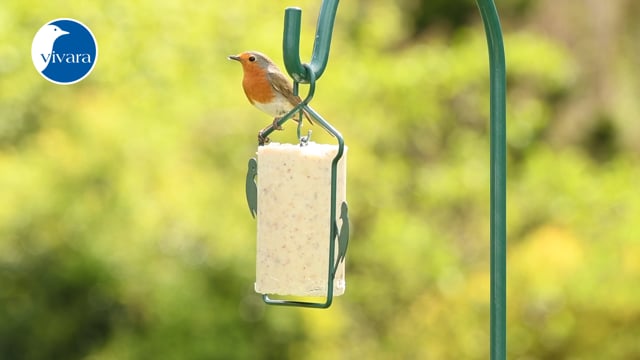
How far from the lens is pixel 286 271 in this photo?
7.81 feet

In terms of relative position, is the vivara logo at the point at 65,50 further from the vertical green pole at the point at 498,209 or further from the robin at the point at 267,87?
the vertical green pole at the point at 498,209

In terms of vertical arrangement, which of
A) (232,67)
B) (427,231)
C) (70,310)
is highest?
(232,67)

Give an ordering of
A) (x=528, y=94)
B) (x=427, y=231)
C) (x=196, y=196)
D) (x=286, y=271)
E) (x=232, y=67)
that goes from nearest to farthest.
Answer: (x=286, y=271)
(x=196, y=196)
(x=232, y=67)
(x=427, y=231)
(x=528, y=94)

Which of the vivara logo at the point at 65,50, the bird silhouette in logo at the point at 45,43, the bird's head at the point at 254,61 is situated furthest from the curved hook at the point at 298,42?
the bird silhouette in logo at the point at 45,43

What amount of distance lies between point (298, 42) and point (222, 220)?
380 cm

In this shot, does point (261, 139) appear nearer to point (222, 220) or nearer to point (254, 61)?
point (254, 61)

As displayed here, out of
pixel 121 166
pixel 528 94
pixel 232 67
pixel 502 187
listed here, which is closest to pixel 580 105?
pixel 528 94

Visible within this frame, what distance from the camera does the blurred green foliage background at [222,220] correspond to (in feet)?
19.6

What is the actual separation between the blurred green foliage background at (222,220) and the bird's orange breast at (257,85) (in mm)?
3246

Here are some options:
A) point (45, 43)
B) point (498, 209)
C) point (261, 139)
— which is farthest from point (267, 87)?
point (45, 43)

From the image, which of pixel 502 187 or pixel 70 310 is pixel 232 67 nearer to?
pixel 70 310

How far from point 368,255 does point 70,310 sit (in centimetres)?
162

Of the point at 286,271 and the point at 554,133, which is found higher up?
the point at 554,133

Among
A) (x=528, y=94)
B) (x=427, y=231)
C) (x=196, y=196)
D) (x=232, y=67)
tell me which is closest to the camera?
(x=196, y=196)
